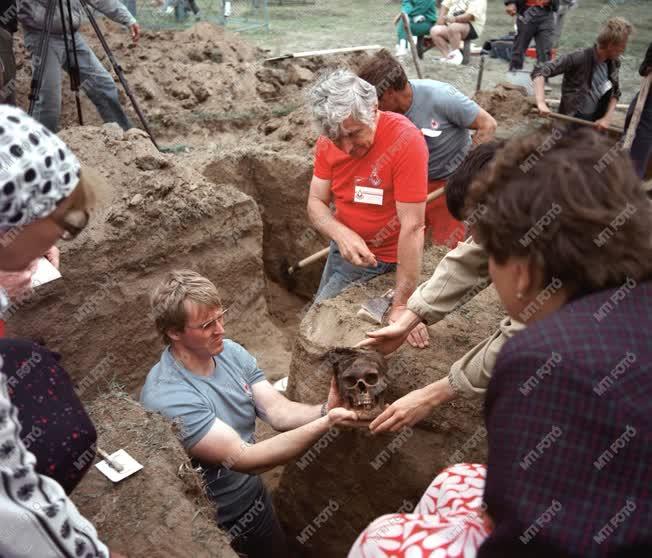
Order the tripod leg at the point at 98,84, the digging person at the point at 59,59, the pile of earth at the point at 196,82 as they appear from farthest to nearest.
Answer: the pile of earth at the point at 196,82 < the tripod leg at the point at 98,84 < the digging person at the point at 59,59

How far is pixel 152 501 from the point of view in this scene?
100 inches

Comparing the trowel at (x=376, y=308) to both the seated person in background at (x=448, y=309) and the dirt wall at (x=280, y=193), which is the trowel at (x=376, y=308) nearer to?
the seated person in background at (x=448, y=309)

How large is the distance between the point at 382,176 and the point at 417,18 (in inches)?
300

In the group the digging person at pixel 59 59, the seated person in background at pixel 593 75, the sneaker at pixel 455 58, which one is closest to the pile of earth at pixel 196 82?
the digging person at pixel 59 59

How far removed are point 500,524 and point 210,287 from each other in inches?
72.8

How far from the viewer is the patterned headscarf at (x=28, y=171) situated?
147 cm

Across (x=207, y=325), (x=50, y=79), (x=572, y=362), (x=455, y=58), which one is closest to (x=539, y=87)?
(x=455, y=58)

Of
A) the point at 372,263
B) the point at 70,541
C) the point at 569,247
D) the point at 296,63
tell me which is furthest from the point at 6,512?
the point at 296,63

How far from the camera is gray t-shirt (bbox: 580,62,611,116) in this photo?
641 cm

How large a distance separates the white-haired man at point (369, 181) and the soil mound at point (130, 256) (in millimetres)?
1090

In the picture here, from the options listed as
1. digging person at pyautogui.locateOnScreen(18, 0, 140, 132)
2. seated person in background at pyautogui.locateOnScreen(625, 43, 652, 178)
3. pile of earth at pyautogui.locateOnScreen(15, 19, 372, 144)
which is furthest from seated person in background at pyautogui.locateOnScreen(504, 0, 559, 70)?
digging person at pyautogui.locateOnScreen(18, 0, 140, 132)

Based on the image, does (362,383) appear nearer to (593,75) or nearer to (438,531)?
(438,531)

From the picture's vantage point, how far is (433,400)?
2590mm

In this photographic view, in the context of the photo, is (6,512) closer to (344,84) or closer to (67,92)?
(344,84)
